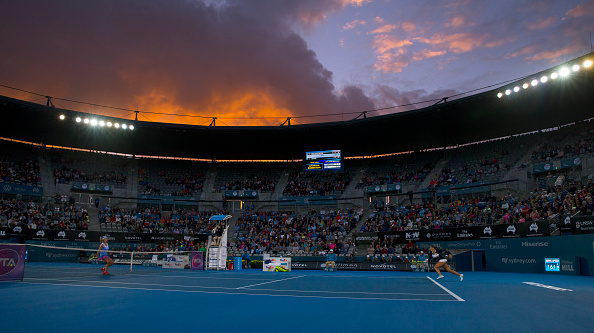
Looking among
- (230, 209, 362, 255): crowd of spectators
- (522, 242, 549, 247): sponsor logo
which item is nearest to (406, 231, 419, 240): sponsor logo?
(230, 209, 362, 255): crowd of spectators

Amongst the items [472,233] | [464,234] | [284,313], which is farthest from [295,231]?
[284,313]

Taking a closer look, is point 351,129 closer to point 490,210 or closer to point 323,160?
point 323,160

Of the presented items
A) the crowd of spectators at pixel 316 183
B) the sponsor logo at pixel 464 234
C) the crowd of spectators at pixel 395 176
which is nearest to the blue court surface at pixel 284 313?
the sponsor logo at pixel 464 234

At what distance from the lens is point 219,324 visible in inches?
259

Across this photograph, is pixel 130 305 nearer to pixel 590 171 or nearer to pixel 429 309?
pixel 429 309

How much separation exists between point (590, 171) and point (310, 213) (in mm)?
25971

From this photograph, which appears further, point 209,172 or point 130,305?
point 209,172

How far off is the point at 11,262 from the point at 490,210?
3052 centimetres

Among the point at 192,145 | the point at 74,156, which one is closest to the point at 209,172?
the point at 192,145

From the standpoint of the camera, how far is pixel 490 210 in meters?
31.1

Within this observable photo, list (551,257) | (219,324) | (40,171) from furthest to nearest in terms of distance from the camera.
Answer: (40,171) < (551,257) < (219,324)

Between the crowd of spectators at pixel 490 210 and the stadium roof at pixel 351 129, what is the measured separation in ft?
30.1

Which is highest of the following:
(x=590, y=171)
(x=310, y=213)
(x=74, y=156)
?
(x=74, y=156)

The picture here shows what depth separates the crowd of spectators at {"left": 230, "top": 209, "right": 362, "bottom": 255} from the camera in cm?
3747
